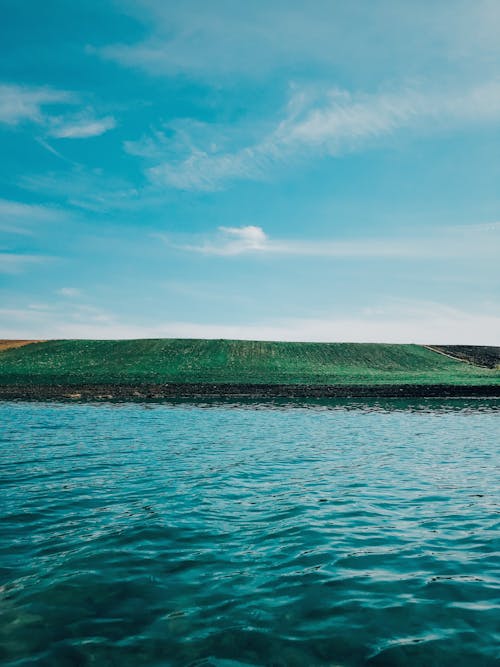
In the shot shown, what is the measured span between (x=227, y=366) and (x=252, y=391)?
21593mm

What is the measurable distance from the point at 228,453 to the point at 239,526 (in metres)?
10.8

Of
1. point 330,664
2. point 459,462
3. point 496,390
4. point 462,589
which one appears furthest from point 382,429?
point 496,390

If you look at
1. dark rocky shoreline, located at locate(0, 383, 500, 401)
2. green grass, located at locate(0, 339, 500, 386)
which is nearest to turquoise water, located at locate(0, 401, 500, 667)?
dark rocky shoreline, located at locate(0, 383, 500, 401)

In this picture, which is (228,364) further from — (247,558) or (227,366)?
(247,558)

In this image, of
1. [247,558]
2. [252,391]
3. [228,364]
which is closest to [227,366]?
[228,364]

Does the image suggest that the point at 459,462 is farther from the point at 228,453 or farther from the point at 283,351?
the point at 283,351

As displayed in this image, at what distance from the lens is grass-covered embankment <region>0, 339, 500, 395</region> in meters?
67.9

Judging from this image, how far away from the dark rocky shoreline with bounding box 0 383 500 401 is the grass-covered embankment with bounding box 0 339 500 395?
0.54 meters

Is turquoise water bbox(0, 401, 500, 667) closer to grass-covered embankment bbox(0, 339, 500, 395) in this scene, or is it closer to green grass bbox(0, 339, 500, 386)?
grass-covered embankment bbox(0, 339, 500, 395)

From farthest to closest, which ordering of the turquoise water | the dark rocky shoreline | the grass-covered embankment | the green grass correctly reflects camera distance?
1. the green grass
2. the grass-covered embankment
3. the dark rocky shoreline
4. the turquoise water

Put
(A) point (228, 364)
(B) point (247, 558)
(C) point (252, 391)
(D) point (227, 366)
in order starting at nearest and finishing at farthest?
(B) point (247, 558) → (C) point (252, 391) → (D) point (227, 366) → (A) point (228, 364)

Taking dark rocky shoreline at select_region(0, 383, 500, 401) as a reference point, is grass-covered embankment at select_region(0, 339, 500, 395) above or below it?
above

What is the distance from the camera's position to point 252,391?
62406 millimetres

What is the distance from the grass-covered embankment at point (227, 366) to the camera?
67875 millimetres
